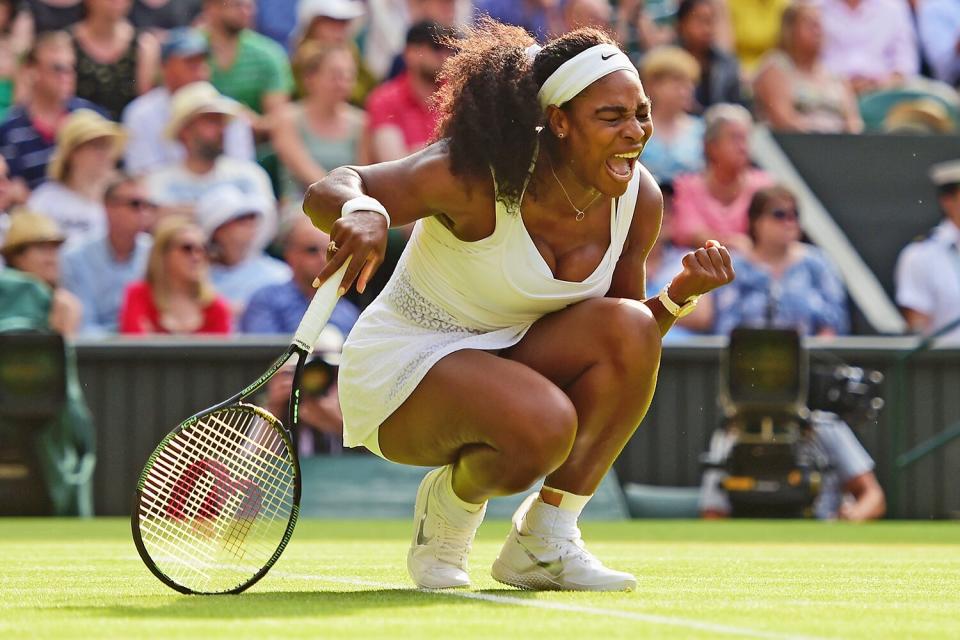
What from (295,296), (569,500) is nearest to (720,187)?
(295,296)

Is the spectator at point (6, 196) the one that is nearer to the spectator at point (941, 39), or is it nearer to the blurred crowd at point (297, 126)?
the blurred crowd at point (297, 126)

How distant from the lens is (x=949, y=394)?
911cm

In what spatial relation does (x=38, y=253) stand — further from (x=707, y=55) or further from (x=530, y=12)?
(x=707, y=55)

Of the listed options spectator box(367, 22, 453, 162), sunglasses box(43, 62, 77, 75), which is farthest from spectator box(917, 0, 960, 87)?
sunglasses box(43, 62, 77, 75)

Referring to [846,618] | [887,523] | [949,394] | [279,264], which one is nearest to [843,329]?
[949,394]

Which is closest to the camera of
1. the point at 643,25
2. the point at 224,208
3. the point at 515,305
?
the point at 515,305

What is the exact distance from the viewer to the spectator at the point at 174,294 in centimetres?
882

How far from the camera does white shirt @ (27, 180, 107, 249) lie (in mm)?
9695

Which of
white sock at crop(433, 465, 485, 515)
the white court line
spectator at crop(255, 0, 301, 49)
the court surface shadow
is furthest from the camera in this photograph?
spectator at crop(255, 0, 301, 49)

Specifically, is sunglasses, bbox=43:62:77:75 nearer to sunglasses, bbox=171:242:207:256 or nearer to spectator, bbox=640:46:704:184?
sunglasses, bbox=171:242:207:256

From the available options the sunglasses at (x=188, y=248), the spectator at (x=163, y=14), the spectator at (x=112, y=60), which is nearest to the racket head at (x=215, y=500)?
the sunglasses at (x=188, y=248)

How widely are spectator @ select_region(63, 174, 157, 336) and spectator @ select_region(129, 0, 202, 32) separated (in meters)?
1.81

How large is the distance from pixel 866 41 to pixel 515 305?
26.4 feet

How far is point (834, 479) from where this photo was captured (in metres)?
8.82
